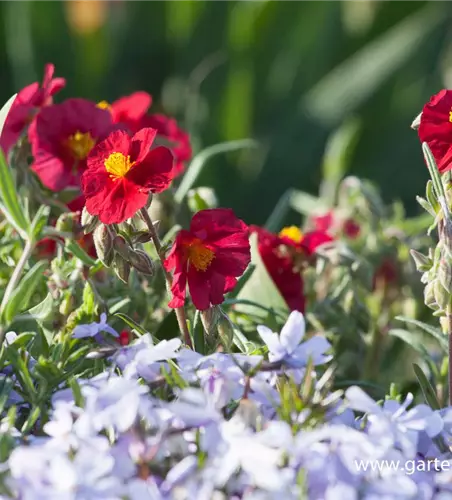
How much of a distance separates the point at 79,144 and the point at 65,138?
0.07 feet

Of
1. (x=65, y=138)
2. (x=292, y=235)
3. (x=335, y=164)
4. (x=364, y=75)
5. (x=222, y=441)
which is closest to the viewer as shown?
(x=222, y=441)

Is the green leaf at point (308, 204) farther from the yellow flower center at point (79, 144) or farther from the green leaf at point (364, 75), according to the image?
the green leaf at point (364, 75)

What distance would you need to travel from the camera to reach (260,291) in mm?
1116

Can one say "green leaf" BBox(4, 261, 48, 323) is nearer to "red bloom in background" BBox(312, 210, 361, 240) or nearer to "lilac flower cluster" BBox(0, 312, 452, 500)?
"lilac flower cluster" BBox(0, 312, 452, 500)

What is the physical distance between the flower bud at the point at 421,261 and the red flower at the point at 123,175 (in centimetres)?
25

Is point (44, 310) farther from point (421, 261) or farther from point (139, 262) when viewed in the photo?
point (421, 261)

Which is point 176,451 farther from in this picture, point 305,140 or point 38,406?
point 305,140

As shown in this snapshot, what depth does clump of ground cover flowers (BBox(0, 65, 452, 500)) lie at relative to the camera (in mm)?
637

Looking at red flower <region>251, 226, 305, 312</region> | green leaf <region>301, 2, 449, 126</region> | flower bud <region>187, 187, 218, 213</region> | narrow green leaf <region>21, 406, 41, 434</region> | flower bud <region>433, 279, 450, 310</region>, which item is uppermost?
flower bud <region>433, 279, 450, 310</region>

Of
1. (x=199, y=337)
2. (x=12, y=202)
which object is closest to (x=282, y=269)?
(x=199, y=337)

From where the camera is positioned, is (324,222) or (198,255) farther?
(324,222)

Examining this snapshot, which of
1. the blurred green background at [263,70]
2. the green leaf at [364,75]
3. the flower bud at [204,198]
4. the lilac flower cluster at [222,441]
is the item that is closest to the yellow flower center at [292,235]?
the flower bud at [204,198]

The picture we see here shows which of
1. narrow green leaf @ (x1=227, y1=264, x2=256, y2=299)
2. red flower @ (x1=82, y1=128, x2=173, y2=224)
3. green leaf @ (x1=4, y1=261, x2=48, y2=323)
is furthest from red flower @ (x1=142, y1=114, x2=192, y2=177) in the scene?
green leaf @ (x1=4, y1=261, x2=48, y2=323)

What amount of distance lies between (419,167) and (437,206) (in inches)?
64.9
